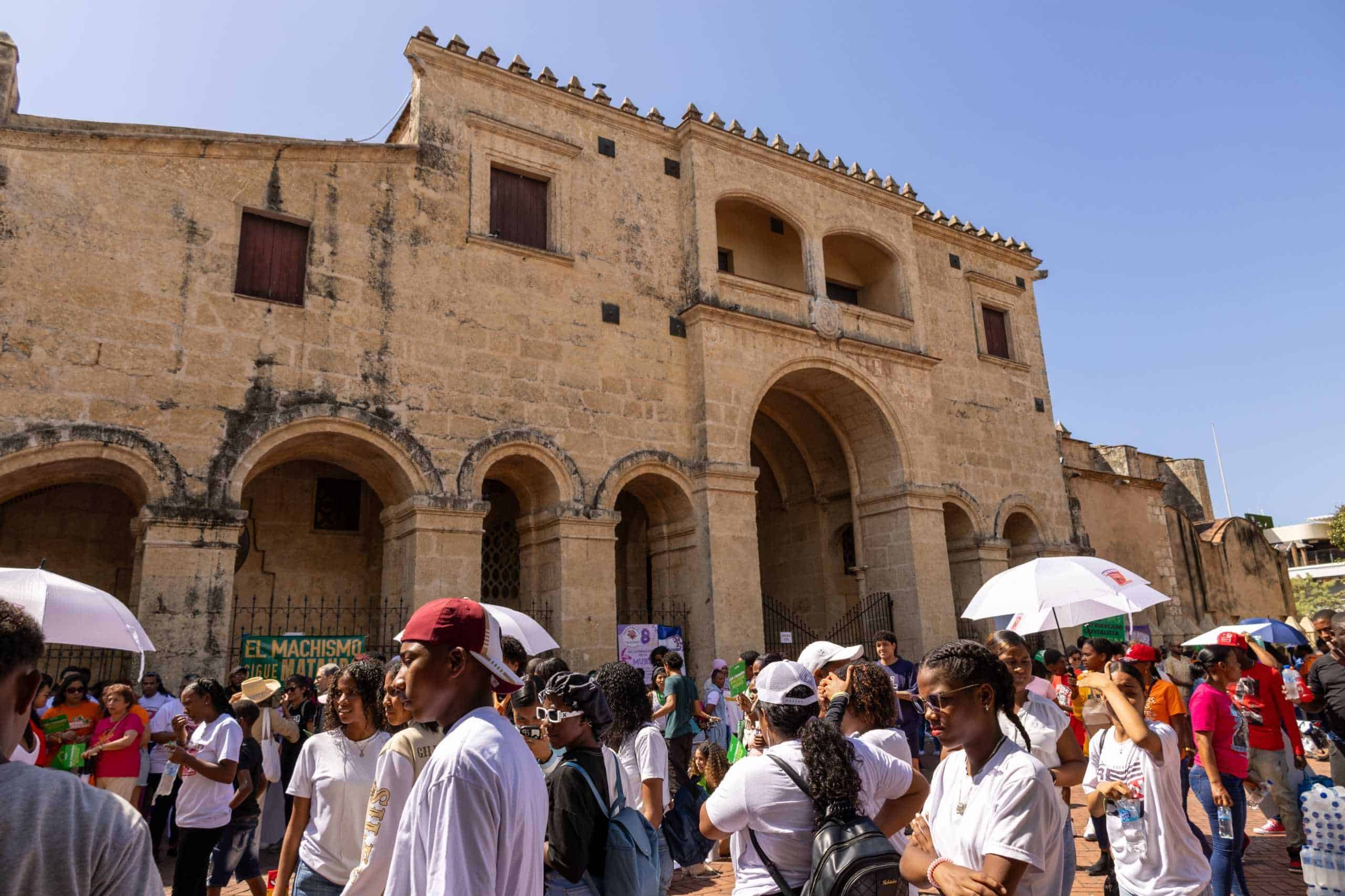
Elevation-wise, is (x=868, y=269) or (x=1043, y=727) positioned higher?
(x=868, y=269)

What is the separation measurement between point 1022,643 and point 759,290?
451 inches

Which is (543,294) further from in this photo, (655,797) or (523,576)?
(655,797)

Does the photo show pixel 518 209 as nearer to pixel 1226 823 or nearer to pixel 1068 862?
pixel 1226 823

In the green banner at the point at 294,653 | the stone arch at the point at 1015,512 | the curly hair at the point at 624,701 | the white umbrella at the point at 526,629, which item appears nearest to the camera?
the curly hair at the point at 624,701

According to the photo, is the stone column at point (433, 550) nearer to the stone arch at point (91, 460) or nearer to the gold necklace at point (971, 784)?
the stone arch at point (91, 460)

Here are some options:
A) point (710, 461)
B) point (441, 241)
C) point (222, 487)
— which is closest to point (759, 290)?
point (710, 461)

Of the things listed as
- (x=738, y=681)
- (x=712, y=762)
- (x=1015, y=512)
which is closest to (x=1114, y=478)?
(x=1015, y=512)

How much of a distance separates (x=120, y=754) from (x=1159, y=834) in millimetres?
7335

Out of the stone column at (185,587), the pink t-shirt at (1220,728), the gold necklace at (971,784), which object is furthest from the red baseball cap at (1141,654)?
the stone column at (185,587)

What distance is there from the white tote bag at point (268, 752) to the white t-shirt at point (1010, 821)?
5.26 meters

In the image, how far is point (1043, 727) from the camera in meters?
4.51

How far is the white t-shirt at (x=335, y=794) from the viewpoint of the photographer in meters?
3.68

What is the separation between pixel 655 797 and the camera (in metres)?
4.10

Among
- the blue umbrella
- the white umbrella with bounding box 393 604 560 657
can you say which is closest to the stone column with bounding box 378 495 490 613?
the white umbrella with bounding box 393 604 560 657
